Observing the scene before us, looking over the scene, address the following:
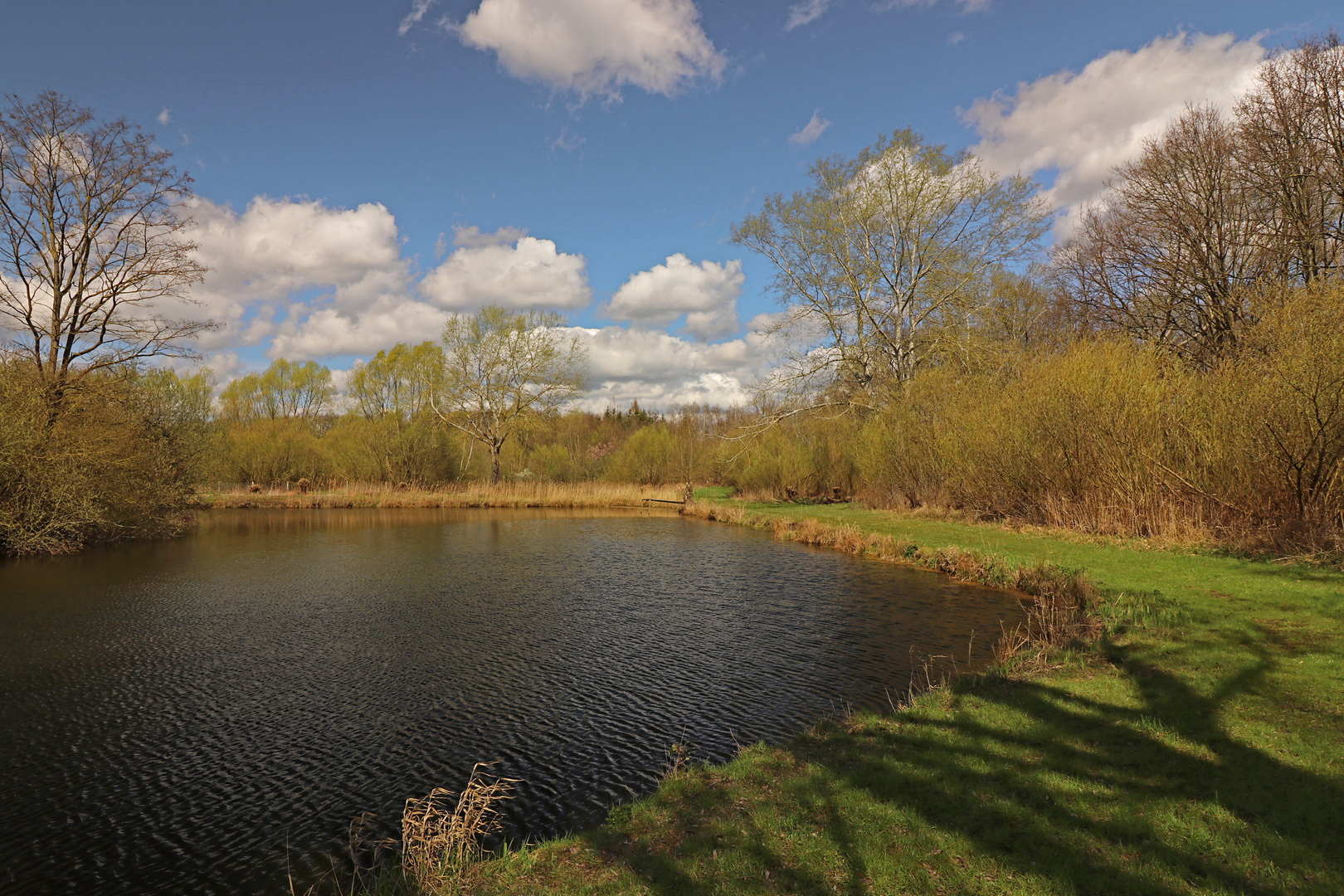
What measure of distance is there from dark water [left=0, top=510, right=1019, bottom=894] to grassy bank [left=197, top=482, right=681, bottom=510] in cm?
1795

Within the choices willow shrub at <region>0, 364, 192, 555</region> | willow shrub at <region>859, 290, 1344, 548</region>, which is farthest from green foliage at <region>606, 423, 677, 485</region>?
willow shrub at <region>0, 364, 192, 555</region>

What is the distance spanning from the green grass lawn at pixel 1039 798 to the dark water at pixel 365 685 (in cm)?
102

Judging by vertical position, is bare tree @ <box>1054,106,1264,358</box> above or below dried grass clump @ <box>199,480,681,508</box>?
above

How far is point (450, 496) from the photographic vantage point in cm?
3500

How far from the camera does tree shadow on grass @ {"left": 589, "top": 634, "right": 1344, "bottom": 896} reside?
133 inches

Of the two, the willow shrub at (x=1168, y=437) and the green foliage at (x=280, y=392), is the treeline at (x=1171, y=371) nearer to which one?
the willow shrub at (x=1168, y=437)

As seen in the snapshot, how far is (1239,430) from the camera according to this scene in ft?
36.9

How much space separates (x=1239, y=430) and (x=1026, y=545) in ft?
13.7

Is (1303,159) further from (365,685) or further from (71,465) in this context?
(71,465)

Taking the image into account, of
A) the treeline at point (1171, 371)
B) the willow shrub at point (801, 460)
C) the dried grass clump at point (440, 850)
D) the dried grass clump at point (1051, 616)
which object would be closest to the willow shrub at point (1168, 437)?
the treeline at point (1171, 371)

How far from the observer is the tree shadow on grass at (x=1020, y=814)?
337 cm

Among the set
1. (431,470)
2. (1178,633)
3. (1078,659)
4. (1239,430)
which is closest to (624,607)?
(1078,659)

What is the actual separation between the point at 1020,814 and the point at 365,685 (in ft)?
23.2

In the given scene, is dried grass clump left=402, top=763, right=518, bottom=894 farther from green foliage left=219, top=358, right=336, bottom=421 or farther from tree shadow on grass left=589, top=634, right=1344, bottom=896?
green foliage left=219, top=358, right=336, bottom=421
